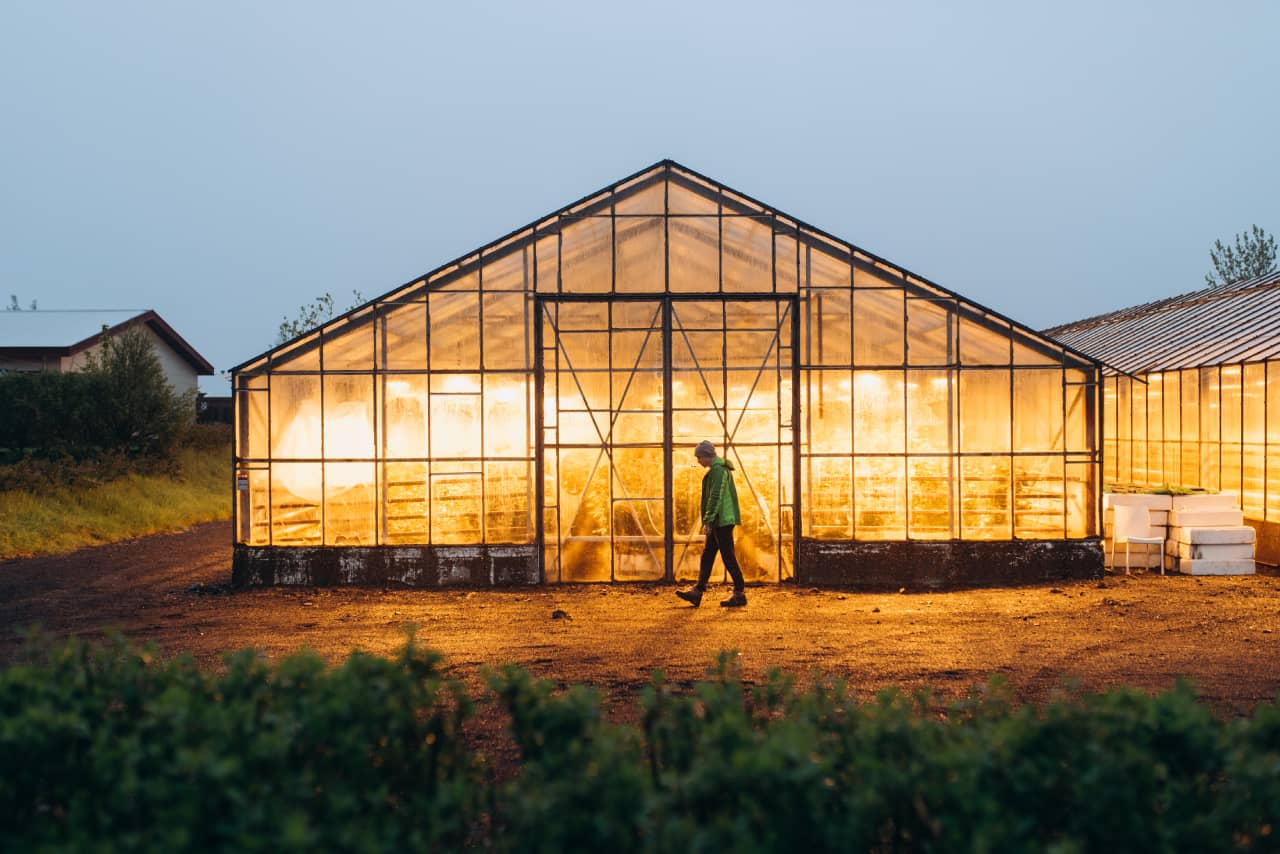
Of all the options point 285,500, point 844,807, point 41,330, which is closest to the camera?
point 844,807

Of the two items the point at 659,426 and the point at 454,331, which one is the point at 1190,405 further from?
the point at 454,331

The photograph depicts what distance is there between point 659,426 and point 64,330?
31.4 metres

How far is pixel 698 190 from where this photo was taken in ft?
46.5

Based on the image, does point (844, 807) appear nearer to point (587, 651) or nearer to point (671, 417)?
point (587, 651)

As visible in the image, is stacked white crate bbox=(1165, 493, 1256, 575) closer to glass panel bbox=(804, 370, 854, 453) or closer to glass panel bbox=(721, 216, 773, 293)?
glass panel bbox=(804, 370, 854, 453)

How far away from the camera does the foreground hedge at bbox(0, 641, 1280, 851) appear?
3.41m

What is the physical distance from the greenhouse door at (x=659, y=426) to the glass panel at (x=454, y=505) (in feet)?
3.36

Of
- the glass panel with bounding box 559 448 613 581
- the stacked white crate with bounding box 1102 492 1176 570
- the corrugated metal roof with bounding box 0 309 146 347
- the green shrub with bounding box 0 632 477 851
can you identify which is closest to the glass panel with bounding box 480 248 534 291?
the glass panel with bounding box 559 448 613 581

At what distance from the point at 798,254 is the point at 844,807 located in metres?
11.2

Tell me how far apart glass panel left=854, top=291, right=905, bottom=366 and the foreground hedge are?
32.7 feet

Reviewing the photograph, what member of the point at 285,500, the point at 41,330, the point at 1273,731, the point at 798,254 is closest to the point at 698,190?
the point at 798,254

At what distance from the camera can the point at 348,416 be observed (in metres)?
13.7

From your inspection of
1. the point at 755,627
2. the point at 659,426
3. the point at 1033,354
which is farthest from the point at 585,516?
the point at 1033,354

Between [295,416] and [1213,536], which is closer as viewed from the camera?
[295,416]
